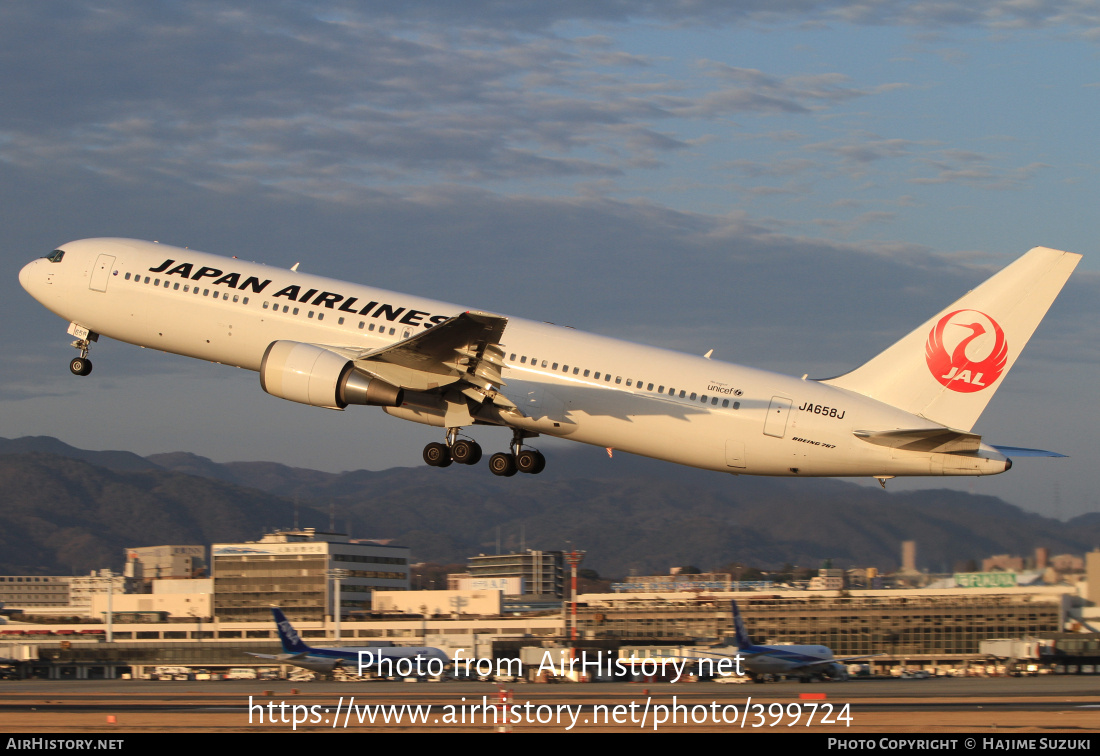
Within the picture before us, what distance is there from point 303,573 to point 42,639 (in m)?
21.4

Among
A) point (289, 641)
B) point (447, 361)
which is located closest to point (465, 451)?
point (447, 361)

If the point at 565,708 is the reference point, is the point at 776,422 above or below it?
above

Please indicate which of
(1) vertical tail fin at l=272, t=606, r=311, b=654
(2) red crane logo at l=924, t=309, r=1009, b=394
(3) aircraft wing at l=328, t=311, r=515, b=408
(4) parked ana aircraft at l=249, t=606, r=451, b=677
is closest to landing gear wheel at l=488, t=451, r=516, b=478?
(3) aircraft wing at l=328, t=311, r=515, b=408

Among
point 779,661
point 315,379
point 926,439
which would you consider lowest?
point 779,661

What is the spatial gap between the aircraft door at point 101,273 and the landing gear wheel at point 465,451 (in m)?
13.6

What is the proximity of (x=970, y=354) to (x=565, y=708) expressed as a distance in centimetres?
1604

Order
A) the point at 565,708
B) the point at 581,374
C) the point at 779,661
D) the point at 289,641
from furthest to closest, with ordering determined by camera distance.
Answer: the point at 289,641
the point at 779,661
the point at 565,708
the point at 581,374

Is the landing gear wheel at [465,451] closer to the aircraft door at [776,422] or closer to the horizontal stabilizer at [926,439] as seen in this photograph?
the aircraft door at [776,422]

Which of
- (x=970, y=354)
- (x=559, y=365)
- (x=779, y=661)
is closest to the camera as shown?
(x=970, y=354)

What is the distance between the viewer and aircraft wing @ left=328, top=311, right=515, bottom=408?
36.8 metres

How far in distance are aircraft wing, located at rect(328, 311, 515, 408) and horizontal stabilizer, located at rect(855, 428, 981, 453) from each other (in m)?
11.0

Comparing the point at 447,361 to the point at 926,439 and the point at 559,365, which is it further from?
the point at 926,439

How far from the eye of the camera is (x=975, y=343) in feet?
119
